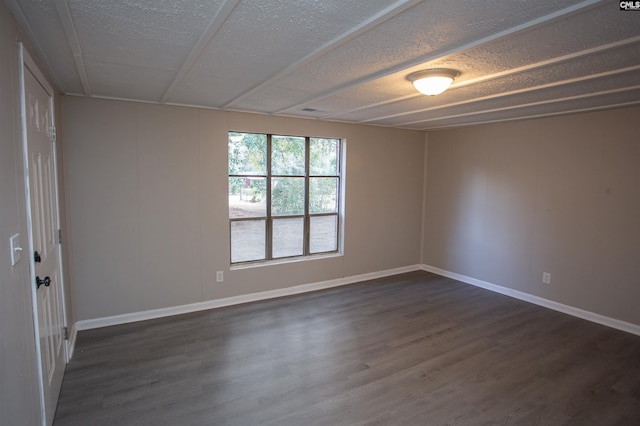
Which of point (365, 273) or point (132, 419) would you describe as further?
point (365, 273)

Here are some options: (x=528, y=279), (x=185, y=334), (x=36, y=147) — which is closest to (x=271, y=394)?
(x=185, y=334)

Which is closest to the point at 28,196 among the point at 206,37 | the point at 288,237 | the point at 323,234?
the point at 206,37

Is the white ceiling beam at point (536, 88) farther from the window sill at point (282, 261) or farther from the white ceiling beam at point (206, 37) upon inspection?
the white ceiling beam at point (206, 37)

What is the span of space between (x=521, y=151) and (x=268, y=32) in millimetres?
A: 4037

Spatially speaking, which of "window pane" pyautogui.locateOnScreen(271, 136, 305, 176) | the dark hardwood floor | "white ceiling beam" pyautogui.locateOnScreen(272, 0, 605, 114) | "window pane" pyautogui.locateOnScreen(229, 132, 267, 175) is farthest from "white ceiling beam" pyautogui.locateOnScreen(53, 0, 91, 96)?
the dark hardwood floor

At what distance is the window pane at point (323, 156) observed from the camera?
16.2 ft

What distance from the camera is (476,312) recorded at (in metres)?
4.30

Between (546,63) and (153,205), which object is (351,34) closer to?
(546,63)

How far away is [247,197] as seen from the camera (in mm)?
4500

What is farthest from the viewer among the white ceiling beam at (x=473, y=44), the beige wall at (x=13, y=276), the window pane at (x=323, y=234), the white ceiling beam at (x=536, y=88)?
the window pane at (x=323, y=234)

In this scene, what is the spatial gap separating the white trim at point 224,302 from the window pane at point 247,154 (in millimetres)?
1578

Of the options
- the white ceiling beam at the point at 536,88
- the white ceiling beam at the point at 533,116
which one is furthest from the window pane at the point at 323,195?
the white ceiling beam at the point at 533,116

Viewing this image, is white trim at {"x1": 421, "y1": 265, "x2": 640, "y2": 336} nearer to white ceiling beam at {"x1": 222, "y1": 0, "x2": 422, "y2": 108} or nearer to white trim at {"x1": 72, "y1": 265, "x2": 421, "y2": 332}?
white trim at {"x1": 72, "y1": 265, "x2": 421, "y2": 332}

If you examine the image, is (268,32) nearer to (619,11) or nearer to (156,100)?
(619,11)
